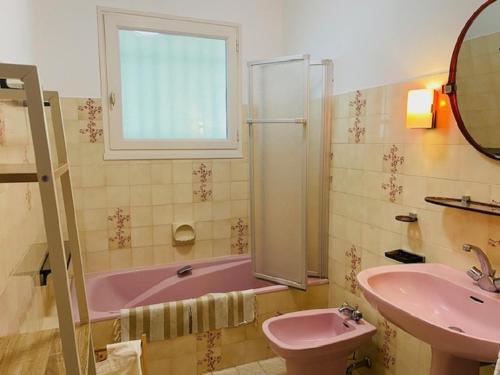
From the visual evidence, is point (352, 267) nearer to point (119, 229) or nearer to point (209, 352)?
point (209, 352)

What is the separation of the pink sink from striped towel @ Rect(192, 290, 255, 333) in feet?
3.31

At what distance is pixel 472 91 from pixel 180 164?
1980mm

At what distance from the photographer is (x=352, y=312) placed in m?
2.16

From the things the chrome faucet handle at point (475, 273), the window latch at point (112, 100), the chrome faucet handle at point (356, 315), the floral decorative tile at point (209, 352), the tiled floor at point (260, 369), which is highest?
the window latch at point (112, 100)

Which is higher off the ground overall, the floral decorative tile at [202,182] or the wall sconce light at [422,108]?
the wall sconce light at [422,108]

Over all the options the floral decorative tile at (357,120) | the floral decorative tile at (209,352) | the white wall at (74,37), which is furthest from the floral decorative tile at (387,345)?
the white wall at (74,37)

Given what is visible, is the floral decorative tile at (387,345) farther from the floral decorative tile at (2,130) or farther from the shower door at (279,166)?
the floral decorative tile at (2,130)

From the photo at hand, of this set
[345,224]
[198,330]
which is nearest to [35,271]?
[198,330]

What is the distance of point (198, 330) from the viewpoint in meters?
2.24

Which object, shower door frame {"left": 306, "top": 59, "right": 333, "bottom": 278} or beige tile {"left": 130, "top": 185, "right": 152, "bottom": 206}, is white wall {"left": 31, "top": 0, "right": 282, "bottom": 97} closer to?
beige tile {"left": 130, "top": 185, "right": 152, "bottom": 206}

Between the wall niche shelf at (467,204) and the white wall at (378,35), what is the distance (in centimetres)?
58

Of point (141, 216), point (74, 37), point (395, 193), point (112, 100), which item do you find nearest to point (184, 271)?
point (141, 216)

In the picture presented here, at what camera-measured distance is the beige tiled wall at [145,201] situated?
2.61 metres

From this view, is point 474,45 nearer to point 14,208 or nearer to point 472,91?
point 472,91
